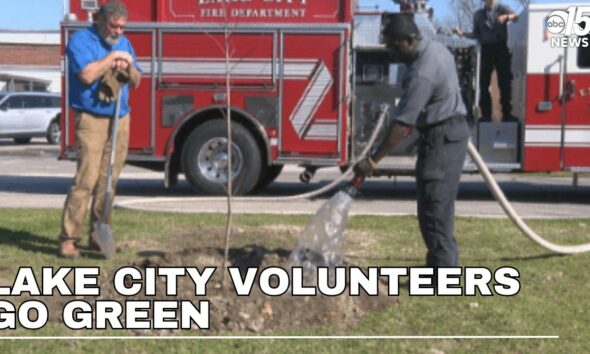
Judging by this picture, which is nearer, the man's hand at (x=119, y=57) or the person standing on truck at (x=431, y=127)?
the person standing on truck at (x=431, y=127)

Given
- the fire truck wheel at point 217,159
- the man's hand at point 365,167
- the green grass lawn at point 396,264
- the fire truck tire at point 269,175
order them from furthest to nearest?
the fire truck tire at point 269,175
the fire truck wheel at point 217,159
the man's hand at point 365,167
the green grass lawn at point 396,264

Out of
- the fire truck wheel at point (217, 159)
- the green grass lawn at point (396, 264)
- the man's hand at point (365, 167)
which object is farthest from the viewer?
the fire truck wheel at point (217, 159)

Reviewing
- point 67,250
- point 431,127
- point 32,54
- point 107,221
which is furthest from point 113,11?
point 32,54

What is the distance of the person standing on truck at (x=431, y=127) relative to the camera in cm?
608

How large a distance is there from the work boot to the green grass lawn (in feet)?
0.31

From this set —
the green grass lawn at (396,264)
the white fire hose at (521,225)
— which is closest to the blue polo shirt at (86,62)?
the green grass lawn at (396,264)

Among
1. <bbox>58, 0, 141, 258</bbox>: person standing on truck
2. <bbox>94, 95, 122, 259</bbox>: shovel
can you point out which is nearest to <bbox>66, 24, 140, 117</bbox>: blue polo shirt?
<bbox>58, 0, 141, 258</bbox>: person standing on truck

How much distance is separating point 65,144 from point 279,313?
822 cm

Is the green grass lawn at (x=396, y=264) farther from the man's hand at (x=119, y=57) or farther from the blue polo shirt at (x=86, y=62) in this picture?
the man's hand at (x=119, y=57)

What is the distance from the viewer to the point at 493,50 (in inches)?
512

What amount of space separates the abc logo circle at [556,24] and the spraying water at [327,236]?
6914 mm

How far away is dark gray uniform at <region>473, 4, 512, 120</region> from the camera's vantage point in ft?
42.3

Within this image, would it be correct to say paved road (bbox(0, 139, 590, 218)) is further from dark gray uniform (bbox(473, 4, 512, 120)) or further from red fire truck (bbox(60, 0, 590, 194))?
dark gray uniform (bbox(473, 4, 512, 120))

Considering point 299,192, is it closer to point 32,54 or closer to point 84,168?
point 84,168
